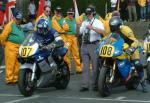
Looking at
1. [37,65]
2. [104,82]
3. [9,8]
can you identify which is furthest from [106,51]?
[9,8]

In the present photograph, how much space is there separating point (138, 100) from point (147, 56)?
238cm

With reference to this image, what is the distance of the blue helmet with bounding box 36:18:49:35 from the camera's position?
13.1 metres

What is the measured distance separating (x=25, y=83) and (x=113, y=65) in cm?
191

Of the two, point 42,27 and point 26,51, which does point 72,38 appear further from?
point 26,51

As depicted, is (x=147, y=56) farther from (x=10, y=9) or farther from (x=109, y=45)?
(x=10, y=9)

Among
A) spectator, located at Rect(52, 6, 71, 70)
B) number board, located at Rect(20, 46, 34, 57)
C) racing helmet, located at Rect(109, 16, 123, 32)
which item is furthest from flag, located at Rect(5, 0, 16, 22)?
racing helmet, located at Rect(109, 16, 123, 32)

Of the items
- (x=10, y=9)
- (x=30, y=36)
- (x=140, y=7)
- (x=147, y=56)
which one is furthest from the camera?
(x=140, y=7)

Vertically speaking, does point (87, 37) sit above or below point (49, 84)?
above

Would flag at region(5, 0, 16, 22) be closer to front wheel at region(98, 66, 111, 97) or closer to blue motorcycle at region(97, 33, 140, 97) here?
blue motorcycle at region(97, 33, 140, 97)

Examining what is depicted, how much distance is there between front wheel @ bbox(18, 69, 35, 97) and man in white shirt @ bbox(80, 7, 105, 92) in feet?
4.55

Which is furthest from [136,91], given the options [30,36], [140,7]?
[140,7]

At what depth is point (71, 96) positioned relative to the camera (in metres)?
12.8

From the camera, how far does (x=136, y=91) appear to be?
43.7 feet

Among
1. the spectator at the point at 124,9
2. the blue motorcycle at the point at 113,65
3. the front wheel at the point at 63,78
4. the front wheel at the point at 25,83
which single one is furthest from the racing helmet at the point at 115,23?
the spectator at the point at 124,9
